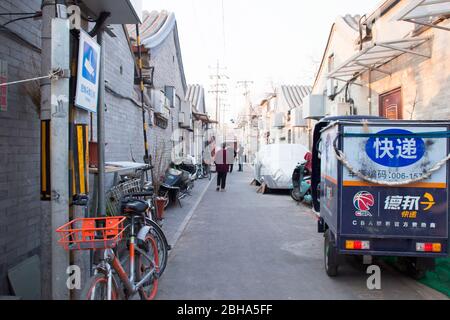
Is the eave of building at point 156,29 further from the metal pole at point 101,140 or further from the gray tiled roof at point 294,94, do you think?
the gray tiled roof at point 294,94

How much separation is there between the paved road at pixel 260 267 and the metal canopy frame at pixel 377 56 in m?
4.35

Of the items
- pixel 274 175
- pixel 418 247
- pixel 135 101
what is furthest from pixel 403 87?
pixel 135 101

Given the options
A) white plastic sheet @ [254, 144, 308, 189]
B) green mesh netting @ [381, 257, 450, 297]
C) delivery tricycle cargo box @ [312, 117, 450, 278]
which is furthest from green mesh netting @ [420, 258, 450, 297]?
white plastic sheet @ [254, 144, 308, 189]

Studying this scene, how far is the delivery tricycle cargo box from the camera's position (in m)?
4.18

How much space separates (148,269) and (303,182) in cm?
775

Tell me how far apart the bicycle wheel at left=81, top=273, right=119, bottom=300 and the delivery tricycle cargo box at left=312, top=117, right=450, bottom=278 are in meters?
2.52

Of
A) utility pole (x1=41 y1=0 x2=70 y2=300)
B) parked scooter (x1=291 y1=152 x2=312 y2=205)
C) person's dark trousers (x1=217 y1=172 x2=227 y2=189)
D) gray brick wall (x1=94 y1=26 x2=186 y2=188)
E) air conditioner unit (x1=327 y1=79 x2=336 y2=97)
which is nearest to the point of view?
utility pole (x1=41 y1=0 x2=70 y2=300)

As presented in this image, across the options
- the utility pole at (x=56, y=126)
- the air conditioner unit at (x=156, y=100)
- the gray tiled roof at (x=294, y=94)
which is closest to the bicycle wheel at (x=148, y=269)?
the utility pole at (x=56, y=126)

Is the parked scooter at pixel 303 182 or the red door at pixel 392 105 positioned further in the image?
the parked scooter at pixel 303 182

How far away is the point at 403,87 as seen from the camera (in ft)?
30.9

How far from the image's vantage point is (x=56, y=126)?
3.15 meters

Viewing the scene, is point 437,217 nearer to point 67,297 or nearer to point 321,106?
point 67,297

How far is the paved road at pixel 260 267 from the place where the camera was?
4398 mm

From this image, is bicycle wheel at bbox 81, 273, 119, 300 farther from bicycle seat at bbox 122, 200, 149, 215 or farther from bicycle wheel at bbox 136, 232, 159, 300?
bicycle seat at bbox 122, 200, 149, 215
